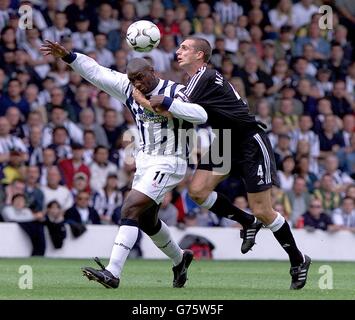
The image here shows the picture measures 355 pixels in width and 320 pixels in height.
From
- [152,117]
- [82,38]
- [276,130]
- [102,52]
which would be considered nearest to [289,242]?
[152,117]

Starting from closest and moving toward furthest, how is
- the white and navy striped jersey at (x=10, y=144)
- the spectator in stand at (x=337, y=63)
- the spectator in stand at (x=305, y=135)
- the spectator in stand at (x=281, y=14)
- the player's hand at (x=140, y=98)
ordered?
the player's hand at (x=140, y=98) → the white and navy striped jersey at (x=10, y=144) → the spectator in stand at (x=305, y=135) → the spectator in stand at (x=337, y=63) → the spectator in stand at (x=281, y=14)

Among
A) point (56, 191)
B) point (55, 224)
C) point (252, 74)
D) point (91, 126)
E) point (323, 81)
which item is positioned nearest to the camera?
point (55, 224)

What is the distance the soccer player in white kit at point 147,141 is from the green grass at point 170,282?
536 mm

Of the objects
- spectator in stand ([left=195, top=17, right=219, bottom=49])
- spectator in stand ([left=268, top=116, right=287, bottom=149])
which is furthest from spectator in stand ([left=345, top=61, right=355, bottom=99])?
spectator in stand ([left=195, top=17, right=219, bottom=49])

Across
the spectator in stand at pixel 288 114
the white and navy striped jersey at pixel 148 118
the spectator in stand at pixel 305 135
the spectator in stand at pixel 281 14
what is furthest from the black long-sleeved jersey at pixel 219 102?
the spectator in stand at pixel 281 14

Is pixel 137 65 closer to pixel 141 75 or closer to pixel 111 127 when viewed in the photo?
pixel 141 75

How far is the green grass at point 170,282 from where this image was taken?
10094mm

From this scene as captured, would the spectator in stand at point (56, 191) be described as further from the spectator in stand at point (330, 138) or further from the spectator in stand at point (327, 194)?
the spectator in stand at point (330, 138)

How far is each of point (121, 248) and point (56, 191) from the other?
7175 millimetres

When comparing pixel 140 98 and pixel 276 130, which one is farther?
pixel 276 130

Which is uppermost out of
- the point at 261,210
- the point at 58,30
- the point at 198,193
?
the point at 58,30

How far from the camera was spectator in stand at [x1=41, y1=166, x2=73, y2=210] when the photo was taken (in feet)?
56.9

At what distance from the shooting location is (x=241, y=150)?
11266mm
